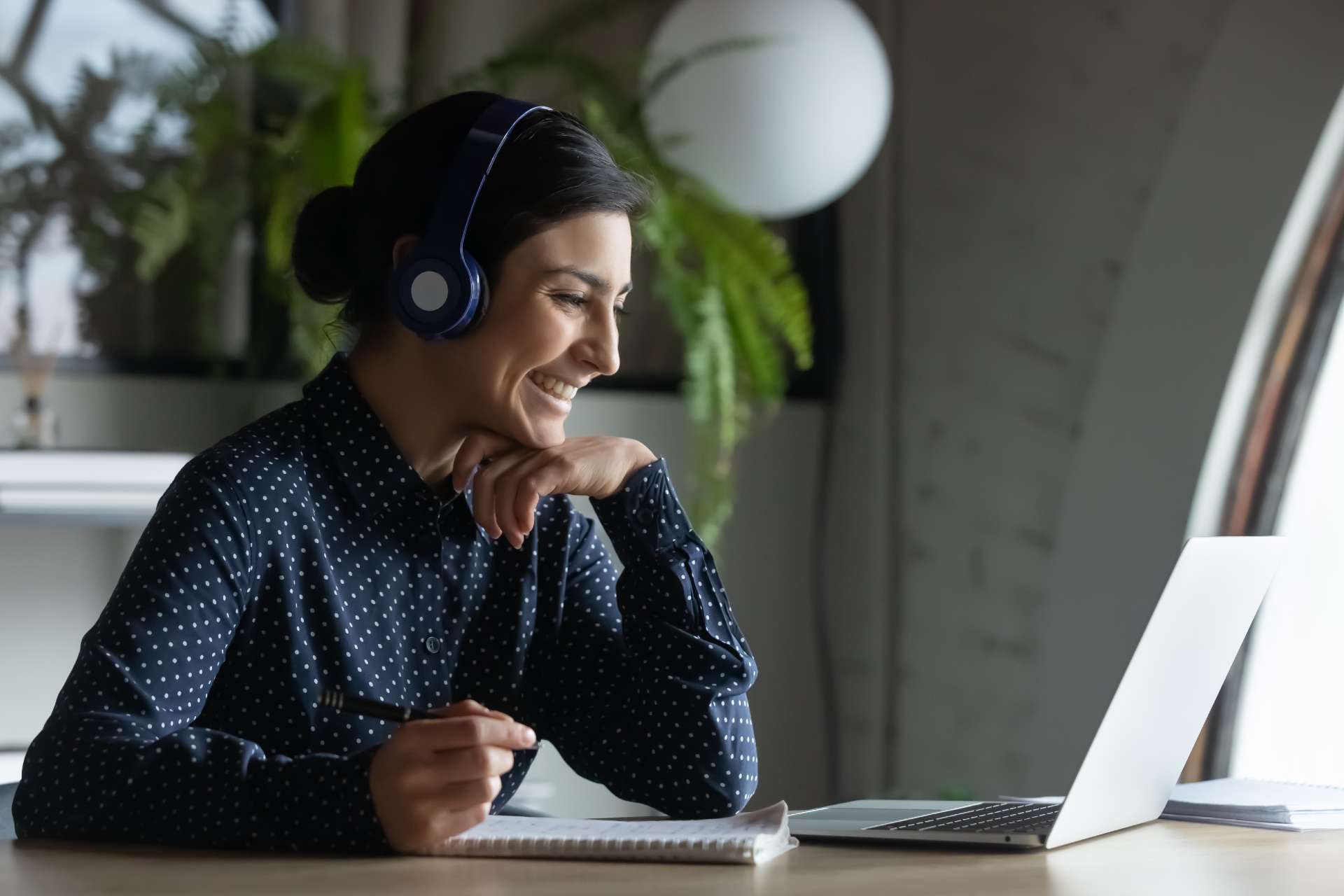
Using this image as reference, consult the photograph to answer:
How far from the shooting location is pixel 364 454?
124 centimetres

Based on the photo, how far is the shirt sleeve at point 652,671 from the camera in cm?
124

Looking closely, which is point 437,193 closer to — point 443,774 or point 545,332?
point 545,332

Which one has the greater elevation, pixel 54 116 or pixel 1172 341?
pixel 54 116

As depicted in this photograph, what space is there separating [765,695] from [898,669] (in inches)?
10.1

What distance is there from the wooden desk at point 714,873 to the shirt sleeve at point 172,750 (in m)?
0.02

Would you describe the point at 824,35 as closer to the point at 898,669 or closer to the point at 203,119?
the point at 203,119

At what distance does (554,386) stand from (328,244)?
0.82 ft

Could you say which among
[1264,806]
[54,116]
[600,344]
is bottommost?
[1264,806]

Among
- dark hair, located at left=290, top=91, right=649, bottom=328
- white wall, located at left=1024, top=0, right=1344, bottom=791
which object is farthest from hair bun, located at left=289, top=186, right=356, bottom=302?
white wall, located at left=1024, top=0, right=1344, bottom=791

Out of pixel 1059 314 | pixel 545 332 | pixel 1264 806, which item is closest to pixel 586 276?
pixel 545 332

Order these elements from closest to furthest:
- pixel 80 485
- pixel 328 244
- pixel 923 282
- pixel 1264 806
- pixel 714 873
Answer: pixel 714 873 → pixel 1264 806 → pixel 328 244 → pixel 80 485 → pixel 923 282

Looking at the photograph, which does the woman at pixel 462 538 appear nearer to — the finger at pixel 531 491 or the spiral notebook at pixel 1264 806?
the finger at pixel 531 491

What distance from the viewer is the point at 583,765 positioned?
134cm

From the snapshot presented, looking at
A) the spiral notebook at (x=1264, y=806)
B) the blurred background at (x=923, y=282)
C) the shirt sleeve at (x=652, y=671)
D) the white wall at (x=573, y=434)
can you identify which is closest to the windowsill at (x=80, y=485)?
the blurred background at (x=923, y=282)
